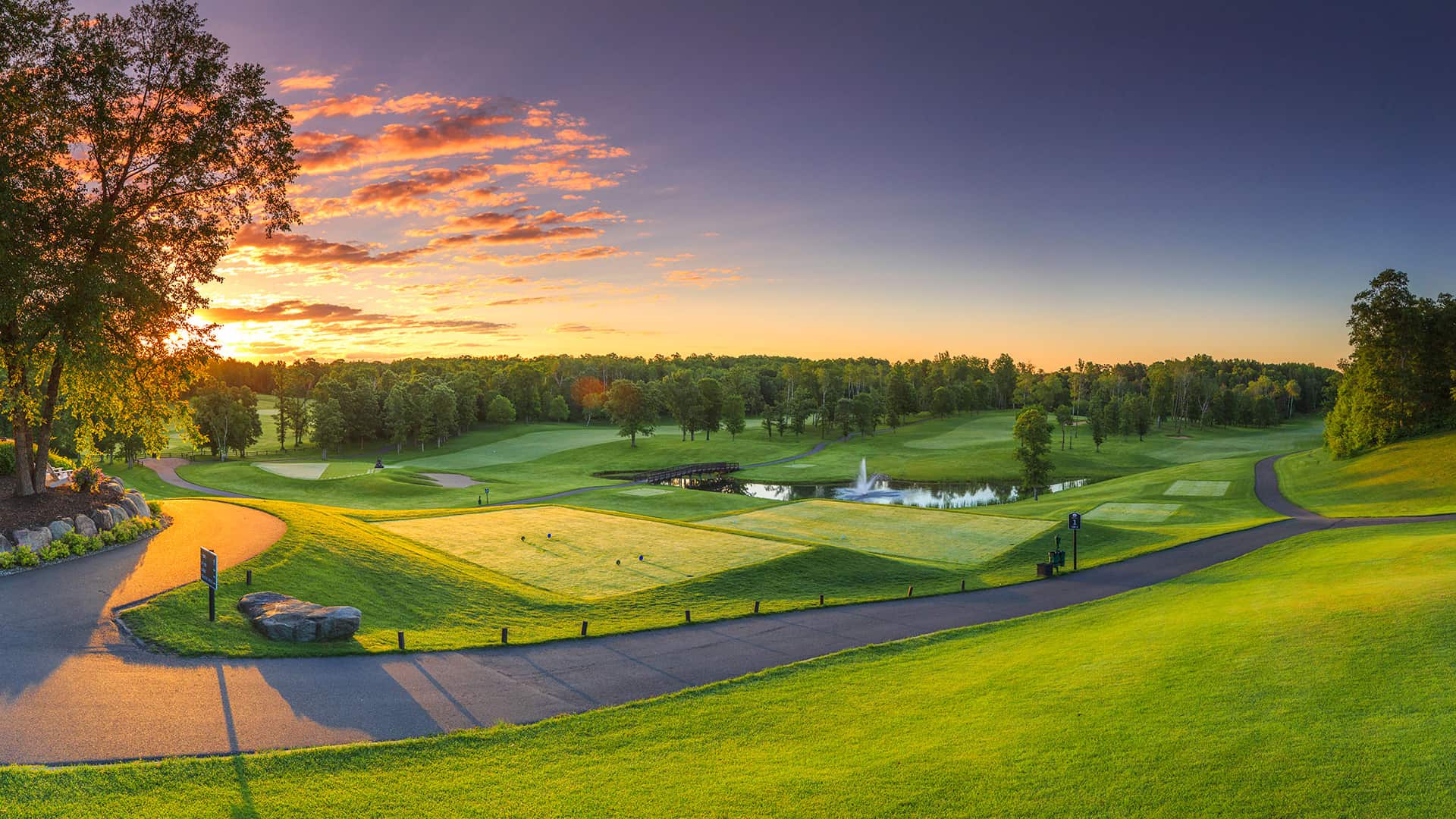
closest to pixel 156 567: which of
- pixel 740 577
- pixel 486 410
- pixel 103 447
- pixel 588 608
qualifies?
pixel 588 608

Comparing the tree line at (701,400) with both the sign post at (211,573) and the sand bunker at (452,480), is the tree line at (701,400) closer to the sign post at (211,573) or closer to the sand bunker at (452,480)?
the sand bunker at (452,480)

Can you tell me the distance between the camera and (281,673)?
1570 centimetres

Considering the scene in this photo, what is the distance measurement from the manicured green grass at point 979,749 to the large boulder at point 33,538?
15.0 meters

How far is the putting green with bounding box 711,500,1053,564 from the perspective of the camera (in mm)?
37625

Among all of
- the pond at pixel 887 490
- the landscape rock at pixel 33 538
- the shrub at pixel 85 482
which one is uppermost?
the shrub at pixel 85 482

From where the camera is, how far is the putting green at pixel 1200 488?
59875mm

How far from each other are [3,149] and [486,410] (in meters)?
112

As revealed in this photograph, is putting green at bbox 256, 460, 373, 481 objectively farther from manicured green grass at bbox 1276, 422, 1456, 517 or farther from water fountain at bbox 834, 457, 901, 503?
manicured green grass at bbox 1276, 422, 1456, 517

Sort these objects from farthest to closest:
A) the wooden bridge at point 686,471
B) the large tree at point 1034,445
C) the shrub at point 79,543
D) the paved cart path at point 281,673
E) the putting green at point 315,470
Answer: the wooden bridge at point 686,471, the large tree at point 1034,445, the putting green at point 315,470, the shrub at point 79,543, the paved cart path at point 281,673

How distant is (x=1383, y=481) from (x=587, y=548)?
61.7m

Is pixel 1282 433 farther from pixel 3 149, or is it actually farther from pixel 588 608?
pixel 3 149

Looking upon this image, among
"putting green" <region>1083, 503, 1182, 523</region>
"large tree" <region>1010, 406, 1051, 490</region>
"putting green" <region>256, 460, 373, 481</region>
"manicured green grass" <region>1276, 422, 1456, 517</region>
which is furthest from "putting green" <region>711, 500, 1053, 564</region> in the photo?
"putting green" <region>256, 460, 373, 481</region>

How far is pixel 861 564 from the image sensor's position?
31.9 metres

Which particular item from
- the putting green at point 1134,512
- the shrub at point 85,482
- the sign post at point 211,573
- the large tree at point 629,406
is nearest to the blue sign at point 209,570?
the sign post at point 211,573
